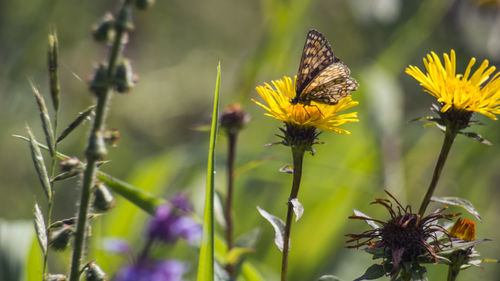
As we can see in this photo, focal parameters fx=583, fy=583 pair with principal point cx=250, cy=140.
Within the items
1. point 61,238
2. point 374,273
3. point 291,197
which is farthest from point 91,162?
point 374,273

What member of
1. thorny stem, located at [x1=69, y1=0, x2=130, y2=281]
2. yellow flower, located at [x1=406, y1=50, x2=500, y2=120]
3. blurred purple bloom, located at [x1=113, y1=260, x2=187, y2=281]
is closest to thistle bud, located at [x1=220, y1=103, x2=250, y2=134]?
blurred purple bloom, located at [x1=113, y1=260, x2=187, y2=281]

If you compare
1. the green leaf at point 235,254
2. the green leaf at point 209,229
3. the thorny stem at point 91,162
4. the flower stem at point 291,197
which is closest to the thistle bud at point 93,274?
the thorny stem at point 91,162

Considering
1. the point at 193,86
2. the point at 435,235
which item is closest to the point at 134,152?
the point at 193,86

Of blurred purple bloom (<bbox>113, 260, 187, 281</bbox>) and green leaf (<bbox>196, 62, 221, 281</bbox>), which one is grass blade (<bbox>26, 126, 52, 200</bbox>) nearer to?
green leaf (<bbox>196, 62, 221, 281</bbox>)

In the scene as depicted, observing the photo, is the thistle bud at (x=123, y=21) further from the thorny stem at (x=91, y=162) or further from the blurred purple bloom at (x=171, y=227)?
the blurred purple bloom at (x=171, y=227)

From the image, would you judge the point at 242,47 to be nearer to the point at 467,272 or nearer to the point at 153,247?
the point at 467,272

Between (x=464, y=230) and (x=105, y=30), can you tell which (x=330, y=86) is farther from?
(x=105, y=30)
